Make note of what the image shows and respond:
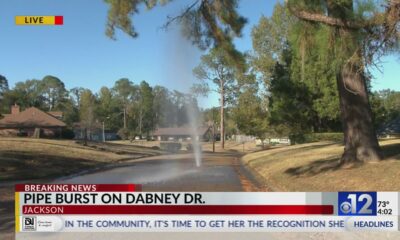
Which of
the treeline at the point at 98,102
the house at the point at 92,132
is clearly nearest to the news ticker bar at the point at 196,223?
the house at the point at 92,132

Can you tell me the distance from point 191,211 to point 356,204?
2.25 m

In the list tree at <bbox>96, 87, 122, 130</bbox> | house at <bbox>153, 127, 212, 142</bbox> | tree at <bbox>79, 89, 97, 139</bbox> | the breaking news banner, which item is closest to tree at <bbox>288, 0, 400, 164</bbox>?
the breaking news banner

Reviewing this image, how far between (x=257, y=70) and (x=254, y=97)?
31.5 ft

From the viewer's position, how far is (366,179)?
12.1m

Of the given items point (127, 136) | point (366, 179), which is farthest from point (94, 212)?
point (127, 136)

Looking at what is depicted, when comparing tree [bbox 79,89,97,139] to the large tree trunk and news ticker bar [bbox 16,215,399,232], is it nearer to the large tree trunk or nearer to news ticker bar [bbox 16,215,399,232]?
the large tree trunk

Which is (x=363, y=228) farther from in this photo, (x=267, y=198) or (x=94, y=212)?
(x=94, y=212)

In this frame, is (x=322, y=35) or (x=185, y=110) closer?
(x=322, y=35)

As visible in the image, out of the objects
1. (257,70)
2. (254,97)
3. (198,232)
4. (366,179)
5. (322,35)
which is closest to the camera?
(198,232)

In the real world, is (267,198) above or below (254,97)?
below

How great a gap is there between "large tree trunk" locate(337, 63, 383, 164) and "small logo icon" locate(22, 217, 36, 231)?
1001 cm

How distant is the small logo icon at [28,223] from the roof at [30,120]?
2580 inches

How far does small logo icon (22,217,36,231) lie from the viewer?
6738 mm

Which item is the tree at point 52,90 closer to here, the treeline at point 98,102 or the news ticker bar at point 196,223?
the treeline at point 98,102
